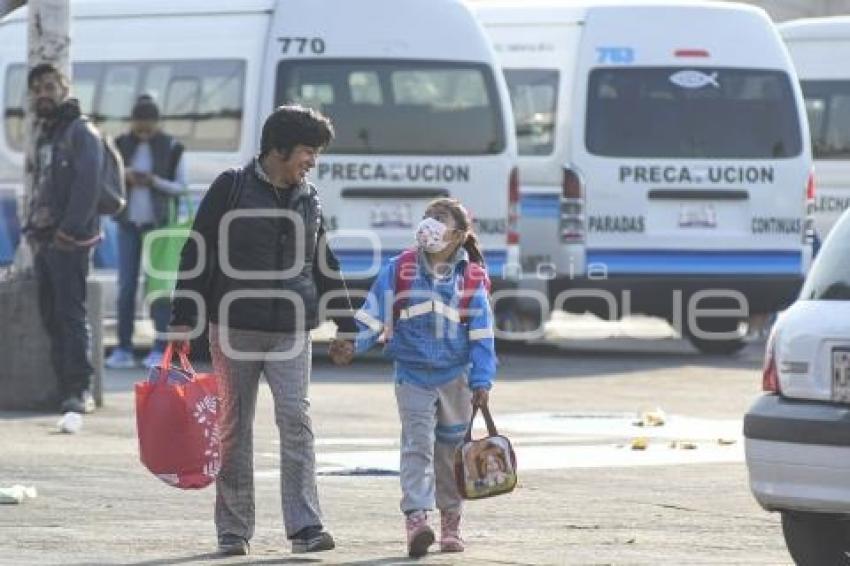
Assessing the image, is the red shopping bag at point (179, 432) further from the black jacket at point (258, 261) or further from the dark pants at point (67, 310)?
the dark pants at point (67, 310)

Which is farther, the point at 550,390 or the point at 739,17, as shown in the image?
the point at 739,17

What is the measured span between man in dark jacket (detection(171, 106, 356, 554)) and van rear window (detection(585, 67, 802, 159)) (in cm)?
1030

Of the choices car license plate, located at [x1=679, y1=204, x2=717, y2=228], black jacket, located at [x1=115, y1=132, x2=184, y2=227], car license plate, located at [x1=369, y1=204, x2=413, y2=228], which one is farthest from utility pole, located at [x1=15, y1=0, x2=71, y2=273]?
car license plate, located at [x1=679, y1=204, x2=717, y2=228]

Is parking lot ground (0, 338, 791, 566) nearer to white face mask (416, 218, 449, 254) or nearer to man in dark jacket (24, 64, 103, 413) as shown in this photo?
man in dark jacket (24, 64, 103, 413)

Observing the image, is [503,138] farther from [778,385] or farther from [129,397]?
[778,385]

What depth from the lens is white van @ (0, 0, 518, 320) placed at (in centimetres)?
1895

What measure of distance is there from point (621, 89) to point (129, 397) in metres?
5.57

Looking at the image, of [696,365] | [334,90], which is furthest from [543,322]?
[334,90]

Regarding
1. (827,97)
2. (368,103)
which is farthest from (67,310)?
(827,97)

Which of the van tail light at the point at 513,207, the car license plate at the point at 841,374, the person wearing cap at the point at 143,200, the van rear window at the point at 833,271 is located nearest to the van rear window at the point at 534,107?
the van tail light at the point at 513,207

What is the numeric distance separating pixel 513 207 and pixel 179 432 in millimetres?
9663

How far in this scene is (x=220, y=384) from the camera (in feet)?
32.1

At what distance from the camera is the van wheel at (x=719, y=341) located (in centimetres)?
2066

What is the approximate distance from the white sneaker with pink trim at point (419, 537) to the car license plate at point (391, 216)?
941 centimetres
